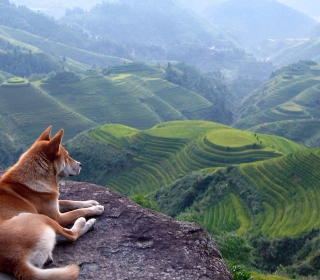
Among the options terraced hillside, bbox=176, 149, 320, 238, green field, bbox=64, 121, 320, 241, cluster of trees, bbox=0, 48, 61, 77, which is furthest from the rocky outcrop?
cluster of trees, bbox=0, 48, 61, 77

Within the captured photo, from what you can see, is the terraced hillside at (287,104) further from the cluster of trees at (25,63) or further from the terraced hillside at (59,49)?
the terraced hillside at (59,49)

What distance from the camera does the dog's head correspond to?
4470mm

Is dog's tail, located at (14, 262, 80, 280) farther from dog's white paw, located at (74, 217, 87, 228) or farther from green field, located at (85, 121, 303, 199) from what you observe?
green field, located at (85, 121, 303, 199)

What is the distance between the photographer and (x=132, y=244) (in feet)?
15.5

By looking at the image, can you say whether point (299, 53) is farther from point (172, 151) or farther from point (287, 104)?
point (172, 151)

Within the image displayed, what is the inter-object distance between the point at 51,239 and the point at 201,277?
1.49 meters

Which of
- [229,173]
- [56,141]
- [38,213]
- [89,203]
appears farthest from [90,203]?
[229,173]

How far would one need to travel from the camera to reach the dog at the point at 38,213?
12.0ft

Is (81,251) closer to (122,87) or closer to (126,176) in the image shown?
(126,176)

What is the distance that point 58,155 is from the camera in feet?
15.1

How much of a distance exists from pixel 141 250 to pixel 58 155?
4.38 ft

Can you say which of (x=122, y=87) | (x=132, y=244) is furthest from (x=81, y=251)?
(x=122, y=87)

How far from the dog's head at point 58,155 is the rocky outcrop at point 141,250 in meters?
0.74

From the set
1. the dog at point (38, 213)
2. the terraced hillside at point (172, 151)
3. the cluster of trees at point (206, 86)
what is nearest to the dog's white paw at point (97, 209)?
the dog at point (38, 213)
